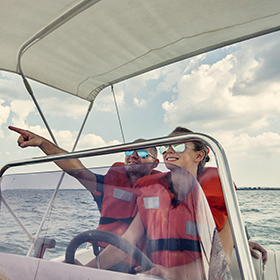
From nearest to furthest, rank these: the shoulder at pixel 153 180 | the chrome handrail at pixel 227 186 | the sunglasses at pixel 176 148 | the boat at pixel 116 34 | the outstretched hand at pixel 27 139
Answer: the chrome handrail at pixel 227 186
the shoulder at pixel 153 180
the sunglasses at pixel 176 148
the outstretched hand at pixel 27 139
the boat at pixel 116 34

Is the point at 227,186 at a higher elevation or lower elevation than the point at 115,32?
lower

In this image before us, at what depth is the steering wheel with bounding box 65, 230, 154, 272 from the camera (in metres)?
0.70

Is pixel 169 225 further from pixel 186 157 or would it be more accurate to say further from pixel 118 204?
pixel 186 157

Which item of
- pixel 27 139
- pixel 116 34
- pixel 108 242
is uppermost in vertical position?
pixel 116 34

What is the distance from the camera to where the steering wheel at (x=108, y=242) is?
70 cm

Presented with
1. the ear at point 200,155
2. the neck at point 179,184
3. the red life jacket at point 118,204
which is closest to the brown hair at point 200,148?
the ear at point 200,155

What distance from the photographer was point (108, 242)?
0.76 m

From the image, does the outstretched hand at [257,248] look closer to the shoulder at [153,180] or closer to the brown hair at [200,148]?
the brown hair at [200,148]

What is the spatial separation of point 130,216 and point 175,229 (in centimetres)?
13

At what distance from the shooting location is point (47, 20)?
6.93ft

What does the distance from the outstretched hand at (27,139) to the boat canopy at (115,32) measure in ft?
3.30

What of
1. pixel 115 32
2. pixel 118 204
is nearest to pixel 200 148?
pixel 118 204

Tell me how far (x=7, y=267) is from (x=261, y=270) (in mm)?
1313

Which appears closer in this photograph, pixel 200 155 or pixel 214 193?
pixel 214 193
